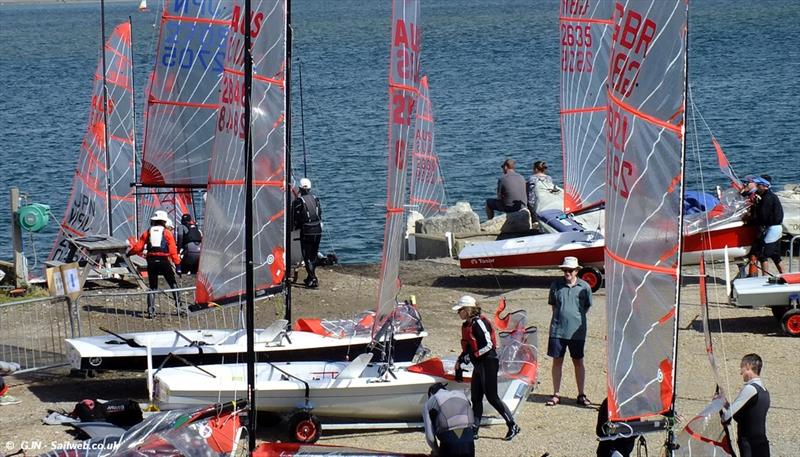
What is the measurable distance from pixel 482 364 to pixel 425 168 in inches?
504

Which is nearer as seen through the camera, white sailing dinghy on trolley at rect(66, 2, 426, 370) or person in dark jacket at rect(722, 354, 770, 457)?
person in dark jacket at rect(722, 354, 770, 457)

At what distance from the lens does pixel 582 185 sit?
1978 centimetres

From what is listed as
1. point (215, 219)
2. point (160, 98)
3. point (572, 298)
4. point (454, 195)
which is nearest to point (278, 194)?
point (215, 219)

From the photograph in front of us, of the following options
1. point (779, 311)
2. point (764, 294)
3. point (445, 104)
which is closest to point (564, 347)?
point (764, 294)

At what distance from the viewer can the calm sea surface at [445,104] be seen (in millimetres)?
34688

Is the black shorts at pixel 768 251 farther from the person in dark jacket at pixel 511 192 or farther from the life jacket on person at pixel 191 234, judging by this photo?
the life jacket on person at pixel 191 234

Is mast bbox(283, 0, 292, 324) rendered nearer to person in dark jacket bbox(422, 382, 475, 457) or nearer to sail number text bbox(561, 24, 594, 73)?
person in dark jacket bbox(422, 382, 475, 457)

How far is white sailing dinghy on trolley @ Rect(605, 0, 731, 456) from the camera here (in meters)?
9.48

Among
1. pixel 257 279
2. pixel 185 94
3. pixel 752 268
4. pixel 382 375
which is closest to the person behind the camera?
pixel 382 375

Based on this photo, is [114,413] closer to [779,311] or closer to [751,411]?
[751,411]

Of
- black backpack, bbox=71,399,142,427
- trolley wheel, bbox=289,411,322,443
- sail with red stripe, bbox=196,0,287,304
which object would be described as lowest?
trolley wheel, bbox=289,411,322,443

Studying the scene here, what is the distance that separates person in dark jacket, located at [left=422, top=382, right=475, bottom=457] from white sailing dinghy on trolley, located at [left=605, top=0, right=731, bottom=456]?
1103 mm

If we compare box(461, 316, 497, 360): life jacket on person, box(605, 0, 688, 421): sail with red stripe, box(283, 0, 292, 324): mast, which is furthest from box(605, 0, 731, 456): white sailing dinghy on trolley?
box(283, 0, 292, 324): mast

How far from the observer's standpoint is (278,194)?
46.9 feet
